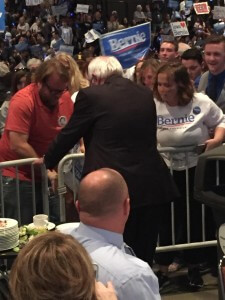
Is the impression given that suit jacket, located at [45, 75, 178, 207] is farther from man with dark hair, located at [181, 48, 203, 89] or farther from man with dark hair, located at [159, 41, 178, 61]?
man with dark hair, located at [159, 41, 178, 61]

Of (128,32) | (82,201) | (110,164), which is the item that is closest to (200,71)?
(128,32)

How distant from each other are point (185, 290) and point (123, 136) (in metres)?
1.50

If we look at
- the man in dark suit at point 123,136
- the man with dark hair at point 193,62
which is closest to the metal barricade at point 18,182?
the man in dark suit at point 123,136

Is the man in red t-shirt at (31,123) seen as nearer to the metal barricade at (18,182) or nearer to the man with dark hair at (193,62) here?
the metal barricade at (18,182)

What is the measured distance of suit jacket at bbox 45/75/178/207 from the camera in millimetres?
3254

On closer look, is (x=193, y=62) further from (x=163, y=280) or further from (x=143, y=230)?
(x=143, y=230)

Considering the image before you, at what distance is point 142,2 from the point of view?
2253 centimetres

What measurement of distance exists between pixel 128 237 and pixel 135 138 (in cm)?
61

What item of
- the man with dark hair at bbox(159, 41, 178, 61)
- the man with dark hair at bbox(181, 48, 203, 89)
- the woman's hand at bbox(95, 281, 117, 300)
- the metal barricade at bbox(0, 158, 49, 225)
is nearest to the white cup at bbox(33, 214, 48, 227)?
the metal barricade at bbox(0, 158, 49, 225)

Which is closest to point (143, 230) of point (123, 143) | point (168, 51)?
point (123, 143)

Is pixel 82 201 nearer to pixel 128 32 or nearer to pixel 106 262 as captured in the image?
pixel 106 262

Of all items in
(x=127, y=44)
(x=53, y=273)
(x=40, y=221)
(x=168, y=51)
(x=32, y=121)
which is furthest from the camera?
(x=168, y=51)

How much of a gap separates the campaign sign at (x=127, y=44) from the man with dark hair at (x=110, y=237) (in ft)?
11.4

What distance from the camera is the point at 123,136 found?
329 centimetres
